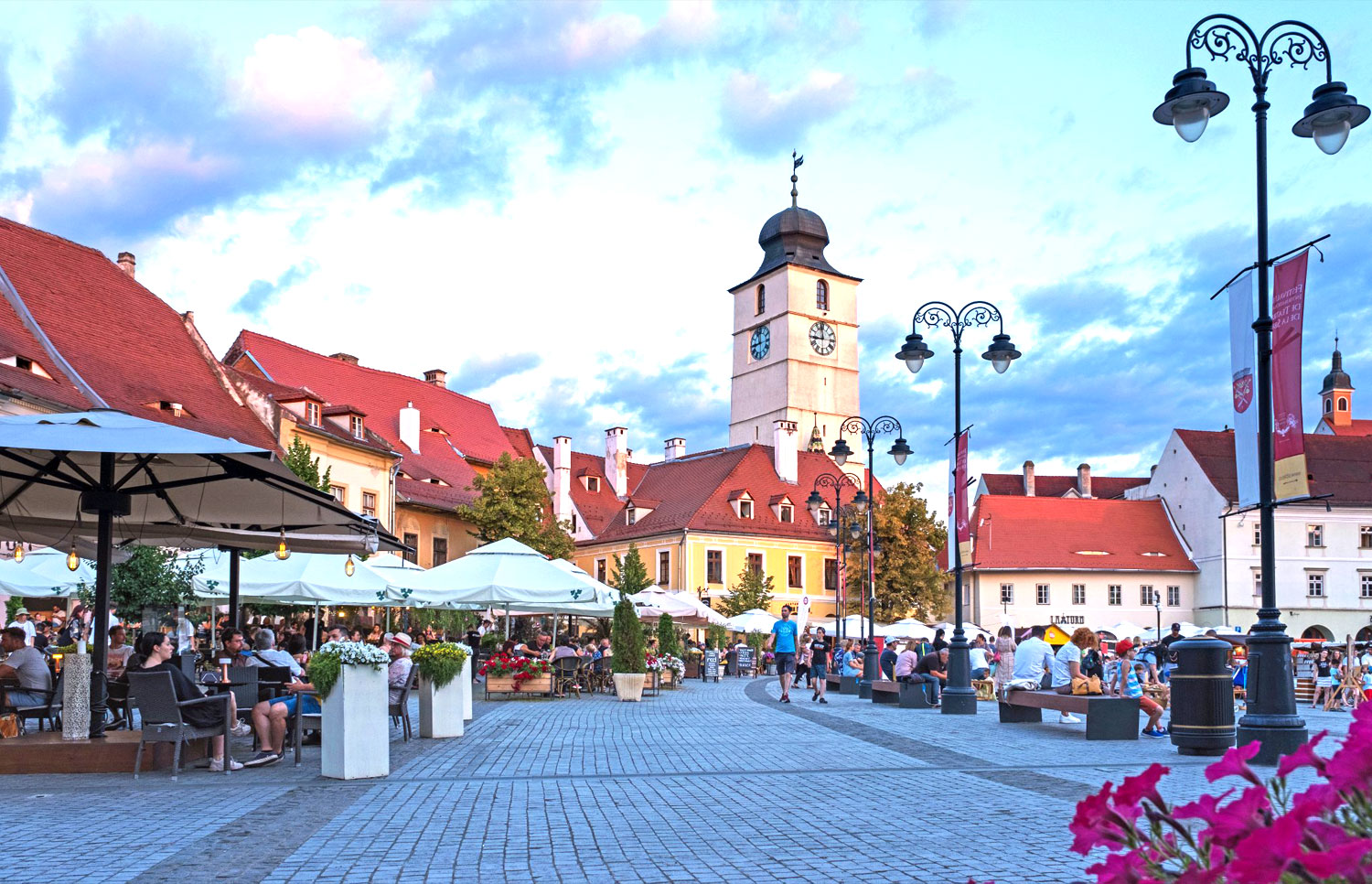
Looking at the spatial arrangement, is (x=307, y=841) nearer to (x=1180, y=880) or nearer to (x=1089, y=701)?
(x=1180, y=880)

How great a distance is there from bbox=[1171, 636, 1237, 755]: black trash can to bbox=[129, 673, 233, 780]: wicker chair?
9.95 metres

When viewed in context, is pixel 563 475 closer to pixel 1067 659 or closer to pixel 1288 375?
pixel 1067 659

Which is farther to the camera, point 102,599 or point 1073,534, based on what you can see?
point 1073,534

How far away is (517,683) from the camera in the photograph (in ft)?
91.8

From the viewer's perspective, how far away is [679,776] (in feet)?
42.1

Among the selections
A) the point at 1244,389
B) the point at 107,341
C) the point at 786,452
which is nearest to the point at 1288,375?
the point at 1244,389

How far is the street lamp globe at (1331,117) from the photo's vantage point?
1300 cm

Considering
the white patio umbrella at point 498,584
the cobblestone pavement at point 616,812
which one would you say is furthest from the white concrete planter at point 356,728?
the white patio umbrella at point 498,584

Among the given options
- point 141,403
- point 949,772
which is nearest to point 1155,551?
point 141,403

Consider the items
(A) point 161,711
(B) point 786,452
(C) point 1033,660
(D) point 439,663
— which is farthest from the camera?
(B) point 786,452

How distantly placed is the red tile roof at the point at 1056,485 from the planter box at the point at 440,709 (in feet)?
283

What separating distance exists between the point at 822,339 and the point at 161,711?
92394 mm

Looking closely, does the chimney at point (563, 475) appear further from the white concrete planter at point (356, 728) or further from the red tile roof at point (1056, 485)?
the white concrete planter at point (356, 728)

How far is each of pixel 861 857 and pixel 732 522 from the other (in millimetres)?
A: 63957
